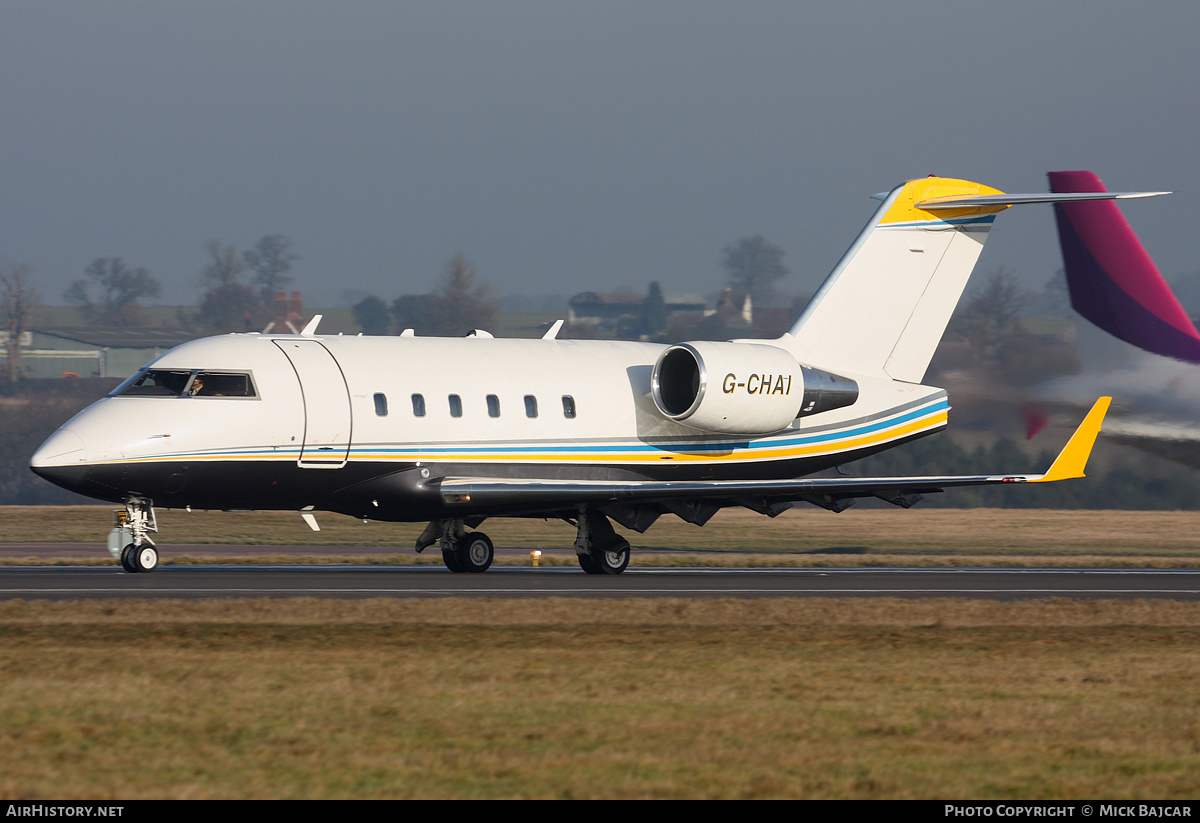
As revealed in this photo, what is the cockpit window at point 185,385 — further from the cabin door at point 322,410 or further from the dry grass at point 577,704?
the dry grass at point 577,704

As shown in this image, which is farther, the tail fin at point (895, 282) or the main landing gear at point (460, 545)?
the tail fin at point (895, 282)

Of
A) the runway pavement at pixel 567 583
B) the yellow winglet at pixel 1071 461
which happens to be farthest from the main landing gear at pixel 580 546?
the yellow winglet at pixel 1071 461

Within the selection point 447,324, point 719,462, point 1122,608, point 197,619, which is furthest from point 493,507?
point 447,324

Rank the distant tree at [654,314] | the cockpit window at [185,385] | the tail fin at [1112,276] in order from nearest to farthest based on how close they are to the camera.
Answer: the cockpit window at [185,385], the tail fin at [1112,276], the distant tree at [654,314]

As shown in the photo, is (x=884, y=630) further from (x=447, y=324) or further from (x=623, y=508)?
(x=447, y=324)

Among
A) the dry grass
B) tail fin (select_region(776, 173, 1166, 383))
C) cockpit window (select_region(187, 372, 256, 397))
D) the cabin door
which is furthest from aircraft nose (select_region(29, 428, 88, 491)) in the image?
tail fin (select_region(776, 173, 1166, 383))

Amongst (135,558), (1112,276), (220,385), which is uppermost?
(1112,276)

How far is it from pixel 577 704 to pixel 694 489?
14.0 meters

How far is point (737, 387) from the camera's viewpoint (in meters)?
27.7

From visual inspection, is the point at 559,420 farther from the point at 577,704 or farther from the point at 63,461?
the point at 577,704

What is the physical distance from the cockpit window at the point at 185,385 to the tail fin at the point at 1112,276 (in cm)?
2168

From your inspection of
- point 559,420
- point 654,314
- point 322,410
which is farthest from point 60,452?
point 654,314

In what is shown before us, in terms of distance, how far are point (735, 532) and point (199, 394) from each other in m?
23.9

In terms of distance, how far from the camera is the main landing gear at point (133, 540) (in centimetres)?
2411
